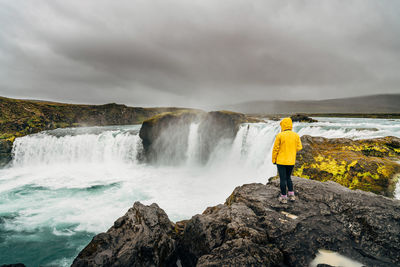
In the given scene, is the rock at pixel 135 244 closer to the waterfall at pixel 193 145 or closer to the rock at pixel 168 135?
the waterfall at pixel 193 145

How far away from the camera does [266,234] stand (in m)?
5.03

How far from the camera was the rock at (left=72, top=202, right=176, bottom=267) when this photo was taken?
17.5 feet

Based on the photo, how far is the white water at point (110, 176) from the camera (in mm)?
13712

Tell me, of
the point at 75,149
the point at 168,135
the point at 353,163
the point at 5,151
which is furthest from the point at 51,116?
the point at 353,163

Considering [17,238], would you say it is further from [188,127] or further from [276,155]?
[188,127]

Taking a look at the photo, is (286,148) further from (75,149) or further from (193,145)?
(75,149)

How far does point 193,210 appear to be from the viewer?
14250mm

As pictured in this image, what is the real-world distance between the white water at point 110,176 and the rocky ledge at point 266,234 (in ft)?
19.8

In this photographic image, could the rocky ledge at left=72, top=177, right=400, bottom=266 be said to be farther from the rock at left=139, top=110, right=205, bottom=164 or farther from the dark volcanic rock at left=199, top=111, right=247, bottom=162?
the rock at left=139, top=110, right=205, bottom=164

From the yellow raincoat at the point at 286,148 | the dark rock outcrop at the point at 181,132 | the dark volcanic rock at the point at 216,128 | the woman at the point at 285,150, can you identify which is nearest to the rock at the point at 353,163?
the woman at the point at 285,150

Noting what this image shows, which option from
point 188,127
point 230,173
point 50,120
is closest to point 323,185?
point 230,173

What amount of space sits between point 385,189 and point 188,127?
74.7 feet

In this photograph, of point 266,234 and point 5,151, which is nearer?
point 266,234

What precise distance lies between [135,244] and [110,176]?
67.6 feet
